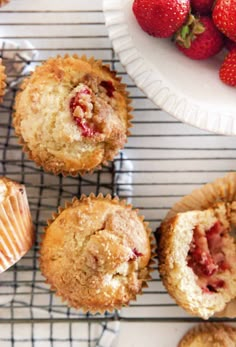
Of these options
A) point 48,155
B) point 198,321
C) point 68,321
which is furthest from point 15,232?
point 198,321

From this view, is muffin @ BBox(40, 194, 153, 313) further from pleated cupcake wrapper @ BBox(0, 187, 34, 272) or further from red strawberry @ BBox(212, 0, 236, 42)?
red strawberry @ BBox(212, 0, 236, 42)

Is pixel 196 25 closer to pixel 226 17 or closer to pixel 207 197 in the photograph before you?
pixel 226 17

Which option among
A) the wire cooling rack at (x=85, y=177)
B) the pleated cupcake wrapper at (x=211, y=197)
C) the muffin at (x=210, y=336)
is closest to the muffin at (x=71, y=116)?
the wire cooling rack at (x=85, y=177)

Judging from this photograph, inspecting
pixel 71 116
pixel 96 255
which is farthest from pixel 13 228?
pixel 71 116

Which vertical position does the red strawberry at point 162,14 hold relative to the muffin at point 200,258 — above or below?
above

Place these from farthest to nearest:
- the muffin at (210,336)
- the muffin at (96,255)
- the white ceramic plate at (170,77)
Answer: the muffin at (210,336) < the white ceramic plate at (170,77) < the muffin at (96,255)

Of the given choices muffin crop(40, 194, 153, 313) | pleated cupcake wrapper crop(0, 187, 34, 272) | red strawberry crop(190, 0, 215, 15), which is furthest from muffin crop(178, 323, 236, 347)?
red strawberry crop(190, 0, 215, 15)

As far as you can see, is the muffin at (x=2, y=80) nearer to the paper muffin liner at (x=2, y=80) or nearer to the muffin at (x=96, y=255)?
the paper muffin liner at (x=2, y=80)
